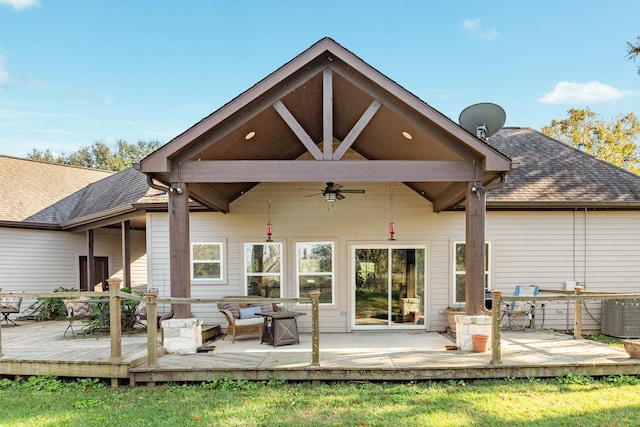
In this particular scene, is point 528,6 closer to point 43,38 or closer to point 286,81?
point 286,81

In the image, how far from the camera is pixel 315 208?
8539mm

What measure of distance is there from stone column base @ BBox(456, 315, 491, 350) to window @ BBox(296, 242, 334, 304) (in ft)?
10.4

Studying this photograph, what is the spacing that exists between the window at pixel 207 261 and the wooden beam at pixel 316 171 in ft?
10.3

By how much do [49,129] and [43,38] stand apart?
19409 mm

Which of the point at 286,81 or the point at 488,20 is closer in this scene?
the point at 286,81

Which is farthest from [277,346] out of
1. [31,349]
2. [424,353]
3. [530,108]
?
[530,108]

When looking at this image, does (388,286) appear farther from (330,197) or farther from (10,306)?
(10,306)

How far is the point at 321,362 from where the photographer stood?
17.7 ft

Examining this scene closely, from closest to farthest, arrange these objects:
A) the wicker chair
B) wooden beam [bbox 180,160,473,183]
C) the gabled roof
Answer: wooden beam [bbox 180,160,473,183]
the wicker chair
the gabled roof

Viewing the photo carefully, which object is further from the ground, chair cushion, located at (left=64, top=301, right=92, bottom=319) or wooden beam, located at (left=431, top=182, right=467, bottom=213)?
wooden beam, located at (left=431, top=182, right=467, bottom=213)

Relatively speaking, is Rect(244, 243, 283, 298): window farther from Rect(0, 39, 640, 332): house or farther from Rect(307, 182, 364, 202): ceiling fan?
Rect(307, 182, 364, 202): ceiling fan

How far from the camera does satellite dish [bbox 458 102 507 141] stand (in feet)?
24.8

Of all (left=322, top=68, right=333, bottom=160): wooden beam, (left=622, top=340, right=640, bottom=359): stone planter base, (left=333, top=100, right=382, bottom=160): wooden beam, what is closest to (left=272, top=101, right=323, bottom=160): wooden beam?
(left=322, top=68, right=333, bottom=160): wooden beam

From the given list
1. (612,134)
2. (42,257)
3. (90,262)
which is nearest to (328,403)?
(90,262)
